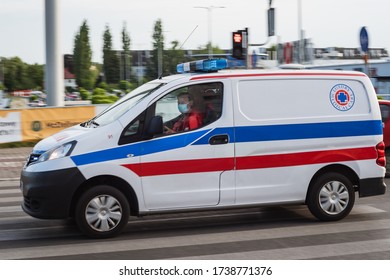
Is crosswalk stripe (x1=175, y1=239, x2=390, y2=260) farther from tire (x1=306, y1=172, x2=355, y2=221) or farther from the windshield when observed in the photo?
the windshield

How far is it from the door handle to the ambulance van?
0.04 feet

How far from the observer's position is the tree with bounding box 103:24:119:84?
10838cm

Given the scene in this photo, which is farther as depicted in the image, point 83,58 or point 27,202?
point 83,58

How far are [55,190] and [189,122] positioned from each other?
170 centimetres

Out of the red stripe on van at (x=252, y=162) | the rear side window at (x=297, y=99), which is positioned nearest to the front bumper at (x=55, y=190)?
the red stripe on van at (x=252, y=162)

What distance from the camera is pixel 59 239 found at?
6738mm

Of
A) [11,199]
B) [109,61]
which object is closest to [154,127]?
[11,199]

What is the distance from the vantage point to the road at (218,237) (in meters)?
6.03

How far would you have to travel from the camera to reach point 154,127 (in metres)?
6.68

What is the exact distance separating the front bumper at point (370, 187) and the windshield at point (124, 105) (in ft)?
9.51

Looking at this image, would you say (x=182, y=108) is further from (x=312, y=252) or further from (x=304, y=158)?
(x=312, y=252)

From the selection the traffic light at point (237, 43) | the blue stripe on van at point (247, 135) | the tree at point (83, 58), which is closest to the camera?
the blue stripe on van at point (247, 135)

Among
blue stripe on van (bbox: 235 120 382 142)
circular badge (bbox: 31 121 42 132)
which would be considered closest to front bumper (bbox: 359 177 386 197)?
blue stripe on van (bbox: 235 120 382 142)

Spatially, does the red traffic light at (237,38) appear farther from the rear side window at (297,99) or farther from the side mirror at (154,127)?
the side mirror at (154,127)
